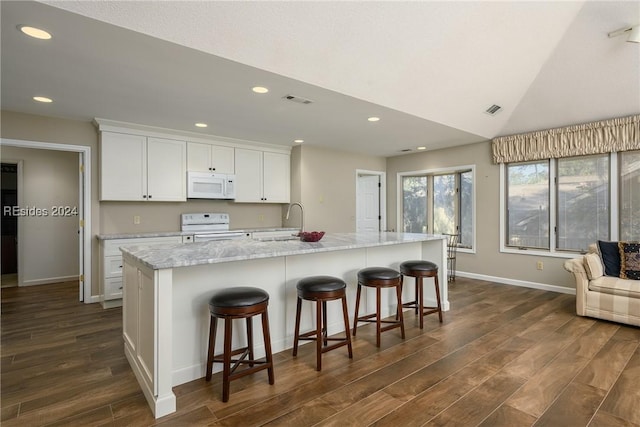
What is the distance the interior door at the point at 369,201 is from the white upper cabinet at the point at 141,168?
363 cm

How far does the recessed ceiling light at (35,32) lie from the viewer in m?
2.08

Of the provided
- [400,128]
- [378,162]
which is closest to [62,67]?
[400,128]

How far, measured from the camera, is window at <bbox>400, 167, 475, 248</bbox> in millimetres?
5832

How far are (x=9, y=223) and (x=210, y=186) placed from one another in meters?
4.23

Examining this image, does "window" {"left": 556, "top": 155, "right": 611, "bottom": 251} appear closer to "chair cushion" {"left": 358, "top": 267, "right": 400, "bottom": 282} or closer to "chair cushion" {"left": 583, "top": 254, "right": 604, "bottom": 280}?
"chair cushion" {"left": 583, "top": 254, "right": 604, "bottom": 280}

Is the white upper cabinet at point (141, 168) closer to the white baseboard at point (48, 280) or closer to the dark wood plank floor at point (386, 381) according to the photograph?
the dark wood plank floor at point (386, 381)

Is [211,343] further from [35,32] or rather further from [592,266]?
[592,266]

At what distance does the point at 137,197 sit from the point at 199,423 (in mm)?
3464

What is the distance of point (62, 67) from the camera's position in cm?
266

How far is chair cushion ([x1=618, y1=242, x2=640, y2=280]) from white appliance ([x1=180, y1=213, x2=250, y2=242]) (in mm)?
4712

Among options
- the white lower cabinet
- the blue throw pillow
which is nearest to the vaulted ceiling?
the white lower cabinet

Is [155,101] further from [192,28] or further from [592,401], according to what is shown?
[592,401]

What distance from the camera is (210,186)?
504 cm
